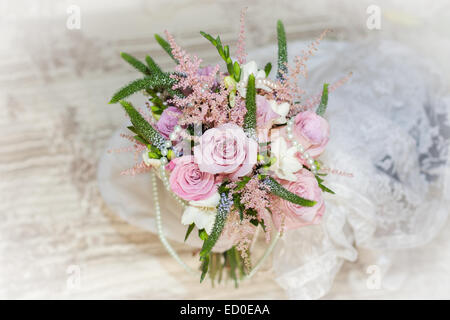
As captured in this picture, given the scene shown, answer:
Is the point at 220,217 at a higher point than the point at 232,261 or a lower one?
higher

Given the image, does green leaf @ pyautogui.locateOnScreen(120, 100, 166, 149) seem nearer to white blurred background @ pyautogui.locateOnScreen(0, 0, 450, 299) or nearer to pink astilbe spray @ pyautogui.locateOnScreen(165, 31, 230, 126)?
pink astilbe spray @ pyautogui.locateOnScreen(165, 31, 230, 126)

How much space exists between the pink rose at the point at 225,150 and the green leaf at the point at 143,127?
9cm

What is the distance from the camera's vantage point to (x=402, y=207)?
104 cm

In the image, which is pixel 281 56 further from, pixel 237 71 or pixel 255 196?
pixel 255 196

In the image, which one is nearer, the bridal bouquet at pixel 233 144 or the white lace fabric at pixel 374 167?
the bridal bouquet at pixel 233 144

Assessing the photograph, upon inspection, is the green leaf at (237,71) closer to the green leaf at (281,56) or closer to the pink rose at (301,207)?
the green leaf at (281,56)

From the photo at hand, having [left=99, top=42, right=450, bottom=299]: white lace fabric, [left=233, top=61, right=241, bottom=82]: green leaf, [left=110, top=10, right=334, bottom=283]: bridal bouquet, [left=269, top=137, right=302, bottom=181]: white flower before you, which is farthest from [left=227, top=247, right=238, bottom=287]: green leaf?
[left=233, top=61, right=241, bottom=82]: green leaf

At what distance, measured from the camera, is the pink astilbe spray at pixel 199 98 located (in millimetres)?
696

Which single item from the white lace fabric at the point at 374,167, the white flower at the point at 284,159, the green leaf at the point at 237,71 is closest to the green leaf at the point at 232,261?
the white lace fabric at the point at 374,167

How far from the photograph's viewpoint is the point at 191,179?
2.30 ft

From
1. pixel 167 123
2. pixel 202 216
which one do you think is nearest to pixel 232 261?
pixel 202 216

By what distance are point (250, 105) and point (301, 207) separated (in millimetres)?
221

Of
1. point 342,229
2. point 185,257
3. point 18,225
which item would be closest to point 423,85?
point 342,229

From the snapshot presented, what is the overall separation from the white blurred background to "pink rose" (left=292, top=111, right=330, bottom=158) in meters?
0.59
